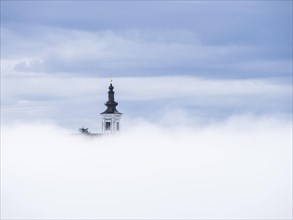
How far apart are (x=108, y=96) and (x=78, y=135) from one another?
31.0 feet

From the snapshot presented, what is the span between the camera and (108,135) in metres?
178

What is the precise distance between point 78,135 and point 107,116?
23.7ft

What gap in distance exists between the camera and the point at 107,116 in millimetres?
180625

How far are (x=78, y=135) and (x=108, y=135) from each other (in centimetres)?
782

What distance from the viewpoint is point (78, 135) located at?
184m

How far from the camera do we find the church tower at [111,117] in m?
180

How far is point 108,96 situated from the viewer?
182m

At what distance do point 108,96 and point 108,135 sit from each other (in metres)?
7.76

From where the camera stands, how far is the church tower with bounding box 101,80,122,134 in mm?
179750

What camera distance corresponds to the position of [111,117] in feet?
592
